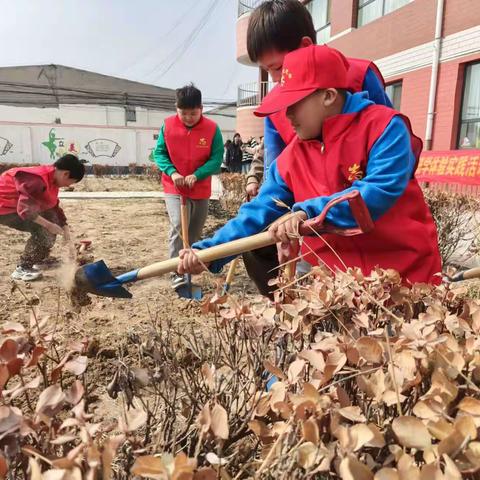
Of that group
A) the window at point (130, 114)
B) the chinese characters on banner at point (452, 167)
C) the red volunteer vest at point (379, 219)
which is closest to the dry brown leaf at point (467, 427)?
the red volunteer vest at point (379, 219)

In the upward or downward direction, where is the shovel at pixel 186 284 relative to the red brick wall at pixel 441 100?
downward

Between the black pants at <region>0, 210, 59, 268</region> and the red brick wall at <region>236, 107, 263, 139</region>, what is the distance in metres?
16.0

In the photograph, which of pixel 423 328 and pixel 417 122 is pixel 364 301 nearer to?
pixel 423 328

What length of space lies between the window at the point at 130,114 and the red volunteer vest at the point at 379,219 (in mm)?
32265

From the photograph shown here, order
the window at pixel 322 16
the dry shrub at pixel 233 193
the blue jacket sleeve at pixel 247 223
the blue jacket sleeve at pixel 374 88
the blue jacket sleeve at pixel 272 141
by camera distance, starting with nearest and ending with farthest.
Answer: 1. the blue jacket sleeve at pixel 247 223
2. the blue jacket sleeve at pixel 374 88
3. the blue jacket sleeve at pixel 272 141
4. the dry shrub at pixel 233 193
5. the window at pixel 322 16

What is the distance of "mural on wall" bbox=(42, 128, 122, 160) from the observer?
82.7 ft

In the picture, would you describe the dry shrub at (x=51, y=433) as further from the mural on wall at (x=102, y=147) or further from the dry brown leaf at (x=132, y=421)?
the mural on wall at (x=102, y=147)

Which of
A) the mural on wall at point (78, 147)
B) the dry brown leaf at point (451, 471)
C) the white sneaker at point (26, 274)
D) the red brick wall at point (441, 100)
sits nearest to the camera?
the dry brown leaf at point (451, 471)

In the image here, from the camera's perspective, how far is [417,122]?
10953mm

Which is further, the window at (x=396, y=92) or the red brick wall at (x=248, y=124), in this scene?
the red brick wall at (x=248, y=124)

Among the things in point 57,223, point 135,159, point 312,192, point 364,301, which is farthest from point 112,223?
point 135,159

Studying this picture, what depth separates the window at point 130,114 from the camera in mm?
32281

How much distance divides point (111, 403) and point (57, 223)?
121 inches

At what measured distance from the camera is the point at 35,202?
4562mm
